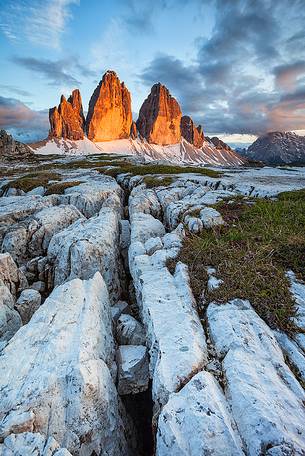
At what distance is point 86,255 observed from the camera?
10562mm

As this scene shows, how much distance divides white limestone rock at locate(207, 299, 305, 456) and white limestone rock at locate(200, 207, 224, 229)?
6.21 metres

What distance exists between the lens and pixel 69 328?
6410mm

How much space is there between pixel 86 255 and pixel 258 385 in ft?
24.6

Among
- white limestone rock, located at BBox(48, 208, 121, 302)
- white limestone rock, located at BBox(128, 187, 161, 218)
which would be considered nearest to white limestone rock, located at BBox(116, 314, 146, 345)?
white limestone rock, located at BBox(48, 208, 121, 302)

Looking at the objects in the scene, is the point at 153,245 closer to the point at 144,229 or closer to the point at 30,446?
the point at 144,229

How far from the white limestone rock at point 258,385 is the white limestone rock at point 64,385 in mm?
2518

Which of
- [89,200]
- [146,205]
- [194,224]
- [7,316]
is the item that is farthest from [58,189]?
[7,316]

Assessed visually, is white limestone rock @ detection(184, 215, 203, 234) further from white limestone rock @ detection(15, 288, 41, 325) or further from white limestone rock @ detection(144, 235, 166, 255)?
white limestone rock @ detection(15, 288, 41, 325)

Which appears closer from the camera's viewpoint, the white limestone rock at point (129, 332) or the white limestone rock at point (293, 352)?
the white limestone rock at point (293, 352)

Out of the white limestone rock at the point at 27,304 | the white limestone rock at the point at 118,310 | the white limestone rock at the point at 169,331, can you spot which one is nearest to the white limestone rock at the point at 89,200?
the white limestone rock at the point at 27,304

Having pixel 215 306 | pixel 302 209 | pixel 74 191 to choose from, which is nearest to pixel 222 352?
pixel 215 306

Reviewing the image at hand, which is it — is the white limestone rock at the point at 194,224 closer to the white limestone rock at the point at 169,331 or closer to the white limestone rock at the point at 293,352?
the white limestone rock at the point at 169,331

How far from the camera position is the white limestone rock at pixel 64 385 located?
4.68 m

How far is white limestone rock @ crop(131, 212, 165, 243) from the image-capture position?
489 inches
